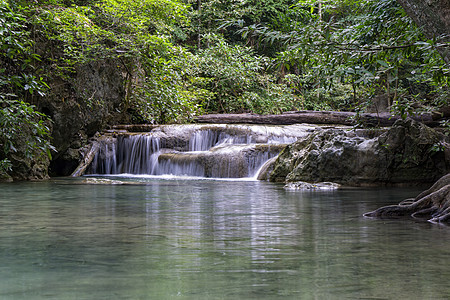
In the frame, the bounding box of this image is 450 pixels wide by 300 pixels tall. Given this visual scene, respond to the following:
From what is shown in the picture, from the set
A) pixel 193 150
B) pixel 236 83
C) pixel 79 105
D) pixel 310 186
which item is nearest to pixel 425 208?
pixel 310 186

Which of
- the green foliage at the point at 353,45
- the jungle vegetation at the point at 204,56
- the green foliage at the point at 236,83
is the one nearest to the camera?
the green foliage at the point at 353,45

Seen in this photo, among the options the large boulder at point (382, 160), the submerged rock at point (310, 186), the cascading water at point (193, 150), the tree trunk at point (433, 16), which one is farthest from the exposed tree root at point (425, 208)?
the cascading water at point (193, 150)

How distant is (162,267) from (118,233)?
143 centimetres

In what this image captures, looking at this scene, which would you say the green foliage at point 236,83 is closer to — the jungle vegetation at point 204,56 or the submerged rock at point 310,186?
the jungle vegetation at point 204,56

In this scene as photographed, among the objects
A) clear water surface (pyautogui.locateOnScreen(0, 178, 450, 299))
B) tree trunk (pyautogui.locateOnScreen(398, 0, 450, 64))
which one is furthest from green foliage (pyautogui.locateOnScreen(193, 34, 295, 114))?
tree trunk (pyautogui.locateOnScreen(398, 0, 450, 64))

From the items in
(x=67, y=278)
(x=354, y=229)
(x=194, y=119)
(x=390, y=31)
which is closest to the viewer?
(x=67, y=278)

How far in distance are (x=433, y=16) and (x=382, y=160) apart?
7061 mm

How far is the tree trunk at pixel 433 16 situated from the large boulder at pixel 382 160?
6660 millimetres

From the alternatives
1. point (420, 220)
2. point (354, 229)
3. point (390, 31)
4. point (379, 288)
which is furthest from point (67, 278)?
point (390, 31)

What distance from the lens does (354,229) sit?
14.9 feet

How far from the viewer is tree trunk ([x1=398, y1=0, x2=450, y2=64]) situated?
4.64 meters

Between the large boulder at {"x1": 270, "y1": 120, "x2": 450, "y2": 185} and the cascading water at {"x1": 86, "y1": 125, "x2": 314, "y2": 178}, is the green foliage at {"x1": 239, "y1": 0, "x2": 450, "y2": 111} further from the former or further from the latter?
the cascading water at {"x1": 86, "y1": 125, "x2": 314, "y2": 178}

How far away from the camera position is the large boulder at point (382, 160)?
11.4m

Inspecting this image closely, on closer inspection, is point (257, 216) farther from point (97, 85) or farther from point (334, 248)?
point (97, 85)
